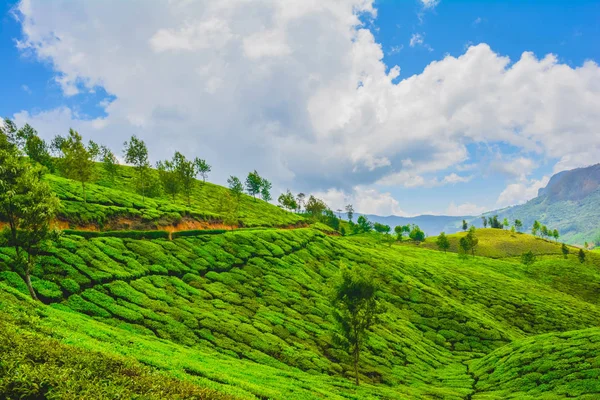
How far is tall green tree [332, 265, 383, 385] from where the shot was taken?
37.4 meters

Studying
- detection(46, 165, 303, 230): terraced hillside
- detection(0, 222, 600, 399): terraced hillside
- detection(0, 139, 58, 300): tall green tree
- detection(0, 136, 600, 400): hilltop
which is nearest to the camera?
detection(0, 136, 600, 400): hilltop

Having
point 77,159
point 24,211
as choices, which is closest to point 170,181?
point 77,159

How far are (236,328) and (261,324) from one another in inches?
194

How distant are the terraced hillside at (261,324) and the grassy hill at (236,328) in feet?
0.76

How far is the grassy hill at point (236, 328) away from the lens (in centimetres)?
1441

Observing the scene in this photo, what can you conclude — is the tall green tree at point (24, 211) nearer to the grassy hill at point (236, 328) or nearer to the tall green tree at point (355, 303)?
the grassy hill at point (236, 328)

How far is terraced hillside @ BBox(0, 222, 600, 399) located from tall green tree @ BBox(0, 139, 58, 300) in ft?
11.7

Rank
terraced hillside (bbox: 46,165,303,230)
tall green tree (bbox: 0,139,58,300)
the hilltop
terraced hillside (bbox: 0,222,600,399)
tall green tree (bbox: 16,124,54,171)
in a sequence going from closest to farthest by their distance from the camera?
the hilltop < terraced hillside (bbox: 0,222,600,399) < tall green tree (bbox: 0,139,58,300) < terraced hillside (bbox: 46,165,303,230) < tall green tree (bbox: 16,124,54,171)

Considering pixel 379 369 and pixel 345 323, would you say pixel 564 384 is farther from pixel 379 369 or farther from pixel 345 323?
pixel 345 323

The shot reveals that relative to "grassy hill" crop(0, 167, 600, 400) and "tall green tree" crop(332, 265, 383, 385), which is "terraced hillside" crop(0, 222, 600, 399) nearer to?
"grassy hill" crop(0, 167, 600, 400)

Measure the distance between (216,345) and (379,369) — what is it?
23.8m

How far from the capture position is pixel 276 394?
24125 mm

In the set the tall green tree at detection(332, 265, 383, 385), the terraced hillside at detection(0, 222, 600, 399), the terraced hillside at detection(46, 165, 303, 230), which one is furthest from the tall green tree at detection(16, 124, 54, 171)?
the tall green tree at detection(332, 265, 383, 385)

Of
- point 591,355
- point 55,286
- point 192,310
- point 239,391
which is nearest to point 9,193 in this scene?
point 55,286
